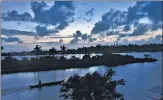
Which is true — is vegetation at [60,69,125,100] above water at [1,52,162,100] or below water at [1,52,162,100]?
above

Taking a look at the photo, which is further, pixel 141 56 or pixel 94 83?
pixel 141 56

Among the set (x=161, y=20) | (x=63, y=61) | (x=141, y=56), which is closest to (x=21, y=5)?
(x=161, y=20)

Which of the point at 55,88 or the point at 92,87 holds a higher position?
the point at 92,87

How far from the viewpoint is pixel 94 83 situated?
2625 mm

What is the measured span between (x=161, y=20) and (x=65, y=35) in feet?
2.98

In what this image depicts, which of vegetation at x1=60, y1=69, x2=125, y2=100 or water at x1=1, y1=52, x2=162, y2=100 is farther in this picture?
water at x1=1, y1=52, x2=162, y2=100

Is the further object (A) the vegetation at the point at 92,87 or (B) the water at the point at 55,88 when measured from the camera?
(B) the water at the point at 55,88

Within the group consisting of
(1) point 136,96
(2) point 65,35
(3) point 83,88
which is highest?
(2) point 65,35

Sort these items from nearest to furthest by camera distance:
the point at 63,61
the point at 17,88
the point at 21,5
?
the point at 21,5 → the point at 17,88 → the point at 63,61

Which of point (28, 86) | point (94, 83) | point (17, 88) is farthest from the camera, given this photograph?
point (28, 86)

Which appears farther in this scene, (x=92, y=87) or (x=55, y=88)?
(x=55, y=88)

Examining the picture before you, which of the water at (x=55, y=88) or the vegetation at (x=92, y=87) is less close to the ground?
the vegetation at (x=92, y=87)

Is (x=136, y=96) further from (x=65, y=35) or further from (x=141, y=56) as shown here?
(x=141, y=56)

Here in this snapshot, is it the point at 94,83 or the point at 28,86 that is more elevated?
the point at 94,83
